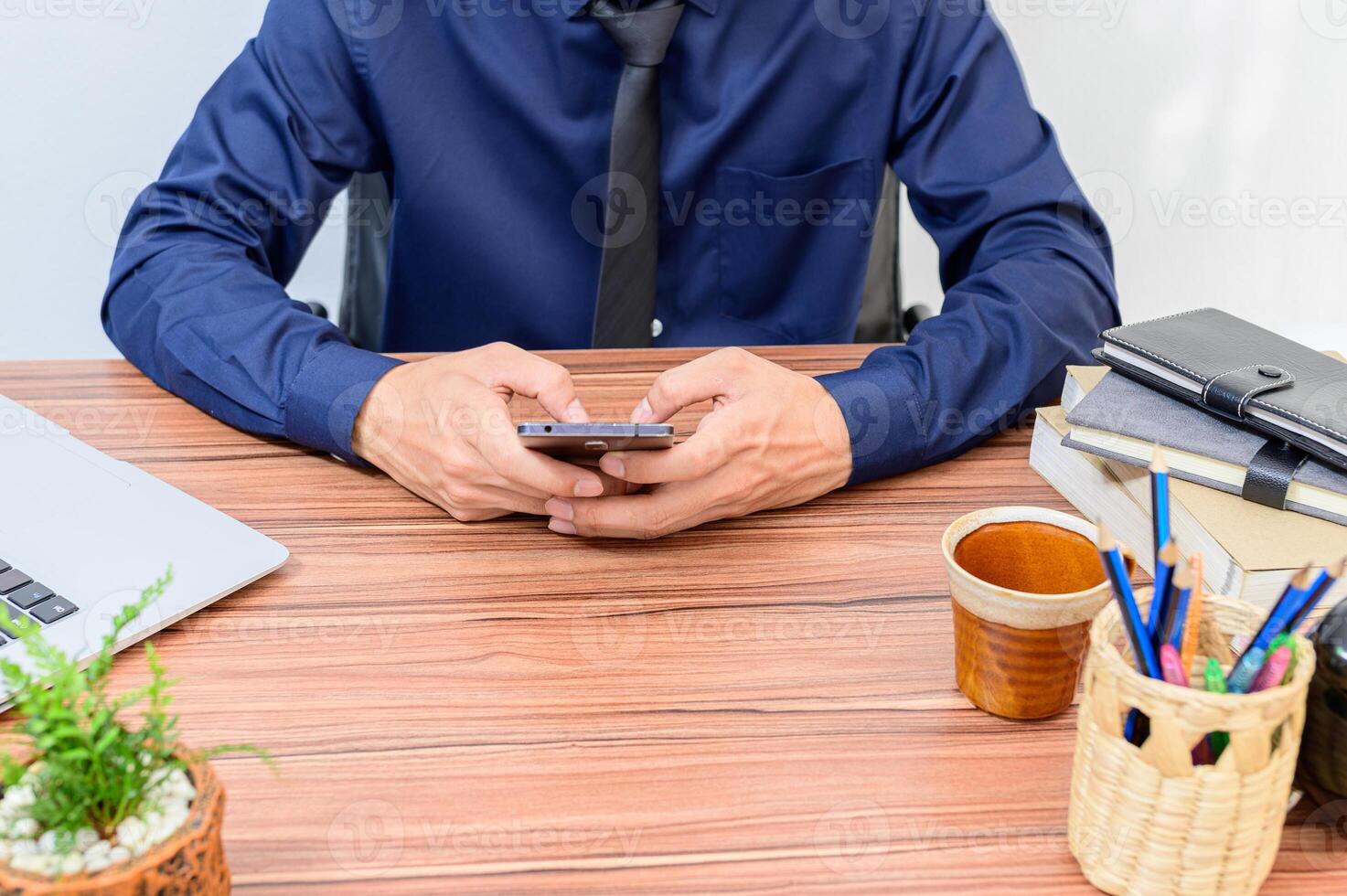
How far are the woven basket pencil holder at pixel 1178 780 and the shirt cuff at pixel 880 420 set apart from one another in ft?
1.42

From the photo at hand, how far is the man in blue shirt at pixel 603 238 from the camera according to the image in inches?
39.6

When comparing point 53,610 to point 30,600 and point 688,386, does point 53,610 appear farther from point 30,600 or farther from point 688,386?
point 688,386

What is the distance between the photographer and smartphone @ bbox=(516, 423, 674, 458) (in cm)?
83

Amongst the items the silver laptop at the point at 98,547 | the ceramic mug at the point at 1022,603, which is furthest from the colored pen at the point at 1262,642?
the silver laptop at the point at 98,547

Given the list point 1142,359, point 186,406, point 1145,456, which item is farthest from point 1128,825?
point 186,406

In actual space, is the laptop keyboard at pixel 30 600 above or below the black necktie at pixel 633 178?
below

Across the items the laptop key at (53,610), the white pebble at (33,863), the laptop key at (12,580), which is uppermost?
the white pebble at (33,863)

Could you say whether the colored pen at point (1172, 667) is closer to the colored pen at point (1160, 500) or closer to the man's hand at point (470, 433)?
the colored pen at point (1160, 500)

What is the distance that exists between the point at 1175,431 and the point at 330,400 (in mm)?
726

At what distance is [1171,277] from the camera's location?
2.51 m

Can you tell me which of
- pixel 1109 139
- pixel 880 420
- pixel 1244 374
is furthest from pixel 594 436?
pixel 1109 139

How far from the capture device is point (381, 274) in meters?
1.65

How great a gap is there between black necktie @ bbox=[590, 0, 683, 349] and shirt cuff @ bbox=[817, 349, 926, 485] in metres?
0.42

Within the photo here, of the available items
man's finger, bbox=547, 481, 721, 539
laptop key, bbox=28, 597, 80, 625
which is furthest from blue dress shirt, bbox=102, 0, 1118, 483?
laptop key, bbox=28, 597, 80, 625
